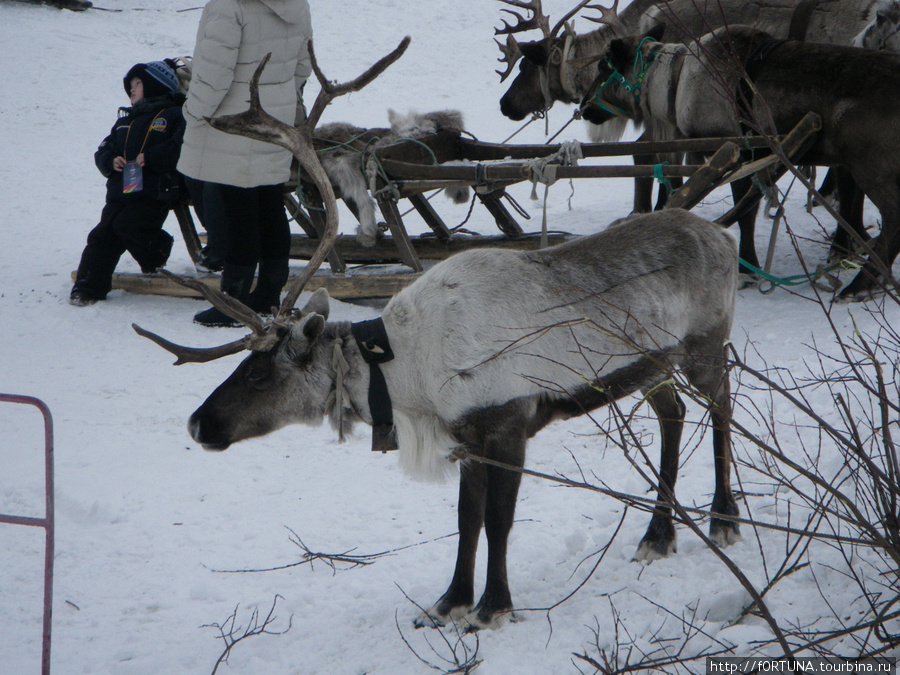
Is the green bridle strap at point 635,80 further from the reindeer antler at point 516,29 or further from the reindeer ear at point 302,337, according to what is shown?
the reindeer ear at point 302,337

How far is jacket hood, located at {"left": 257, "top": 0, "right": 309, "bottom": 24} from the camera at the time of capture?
164 inches

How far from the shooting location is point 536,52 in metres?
5.78

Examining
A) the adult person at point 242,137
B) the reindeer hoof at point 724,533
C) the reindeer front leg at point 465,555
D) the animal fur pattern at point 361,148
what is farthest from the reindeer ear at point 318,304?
the animal fur pattern at point 361,148

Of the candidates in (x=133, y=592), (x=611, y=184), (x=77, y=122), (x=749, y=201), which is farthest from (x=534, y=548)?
(x=77, y=122)

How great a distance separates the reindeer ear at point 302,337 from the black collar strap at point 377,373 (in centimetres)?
13

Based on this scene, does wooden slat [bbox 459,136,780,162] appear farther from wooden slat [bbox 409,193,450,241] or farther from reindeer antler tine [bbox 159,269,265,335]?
reindeer antler tine [bbox 159,269,265,335]

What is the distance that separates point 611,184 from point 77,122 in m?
7.43

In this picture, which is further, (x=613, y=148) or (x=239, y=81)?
(x=613, y=148)

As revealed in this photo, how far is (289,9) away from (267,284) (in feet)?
5.02

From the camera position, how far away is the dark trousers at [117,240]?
5.02m

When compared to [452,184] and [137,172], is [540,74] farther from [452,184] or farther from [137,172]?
[137,172]

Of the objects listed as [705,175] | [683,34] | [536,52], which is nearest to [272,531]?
[705,175]

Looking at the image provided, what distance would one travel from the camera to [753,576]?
257 centimetres

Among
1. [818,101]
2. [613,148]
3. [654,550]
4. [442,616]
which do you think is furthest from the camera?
[613,148]
